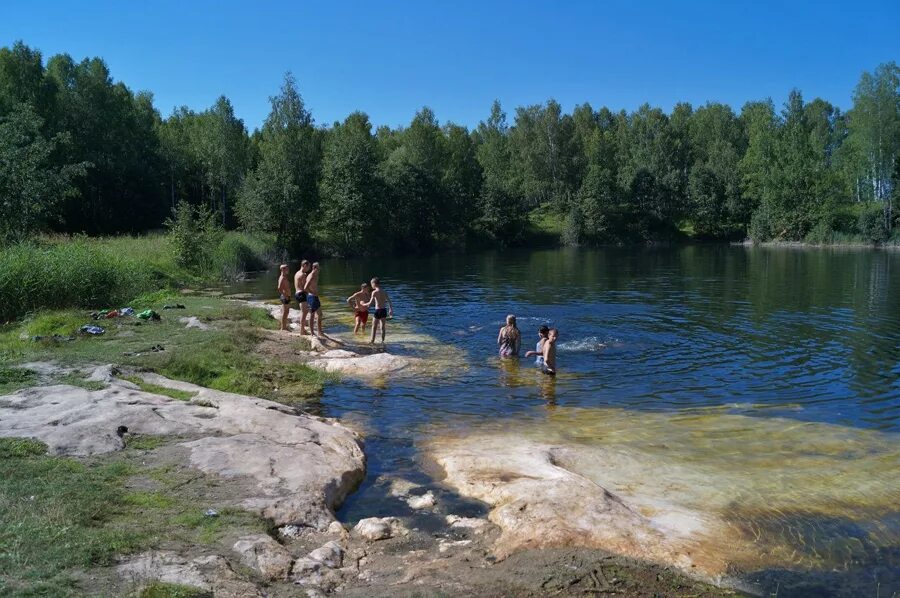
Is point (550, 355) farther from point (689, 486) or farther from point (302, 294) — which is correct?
point (302, 294)

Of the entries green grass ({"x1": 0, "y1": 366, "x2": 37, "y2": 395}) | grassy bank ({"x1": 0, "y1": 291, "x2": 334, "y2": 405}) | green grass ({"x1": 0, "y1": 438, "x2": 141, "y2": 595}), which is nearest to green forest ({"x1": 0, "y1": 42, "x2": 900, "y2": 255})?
grassy bank ({"x1": 0, "y1": 291, "x2": 334, "y2": 405})

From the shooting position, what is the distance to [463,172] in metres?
108

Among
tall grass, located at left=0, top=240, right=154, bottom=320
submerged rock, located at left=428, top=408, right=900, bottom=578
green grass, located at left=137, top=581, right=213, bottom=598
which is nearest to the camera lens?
green grass, located at left=137, top=581, right=213, bottom=598

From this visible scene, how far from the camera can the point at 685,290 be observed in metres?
40.3

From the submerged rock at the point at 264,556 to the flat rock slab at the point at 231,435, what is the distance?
75 centimetres

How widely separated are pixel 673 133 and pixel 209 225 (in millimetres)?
89662

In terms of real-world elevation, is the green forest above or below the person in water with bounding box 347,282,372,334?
above

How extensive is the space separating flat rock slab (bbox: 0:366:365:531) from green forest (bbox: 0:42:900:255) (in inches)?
970

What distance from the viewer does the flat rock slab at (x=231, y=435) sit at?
8.73 m

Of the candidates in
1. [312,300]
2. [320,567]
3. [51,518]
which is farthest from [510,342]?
[51,518]

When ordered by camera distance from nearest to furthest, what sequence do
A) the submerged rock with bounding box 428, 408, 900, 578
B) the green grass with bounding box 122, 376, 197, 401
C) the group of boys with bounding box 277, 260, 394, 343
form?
Result: the submerged rock with bounding box 428, 408, 900, 578 → the green grass with bounding box 122, 376, 197, 401 → the group of boys with bounding box 277, 260, 394, 343

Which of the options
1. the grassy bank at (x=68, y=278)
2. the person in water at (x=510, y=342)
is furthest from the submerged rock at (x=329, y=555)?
the grassy bank at (x=68, y=278)

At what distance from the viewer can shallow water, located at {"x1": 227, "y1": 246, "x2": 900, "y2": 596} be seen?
9.76 m

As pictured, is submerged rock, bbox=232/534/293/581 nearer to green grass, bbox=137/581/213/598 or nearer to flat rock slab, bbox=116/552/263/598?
flat rock slab, bbox=116/552/263/598
